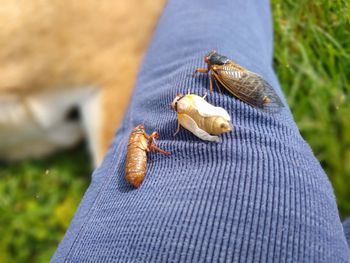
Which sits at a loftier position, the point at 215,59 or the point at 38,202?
the point at 215,59

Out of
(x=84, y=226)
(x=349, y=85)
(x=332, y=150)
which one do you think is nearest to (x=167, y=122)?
(x=84, y=226)

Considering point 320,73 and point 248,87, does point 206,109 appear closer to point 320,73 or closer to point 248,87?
point 248,87

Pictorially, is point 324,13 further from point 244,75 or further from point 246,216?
point 246,216

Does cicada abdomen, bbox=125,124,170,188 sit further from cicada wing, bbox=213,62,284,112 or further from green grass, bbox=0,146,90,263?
green grass, bbox=0,146,90,263

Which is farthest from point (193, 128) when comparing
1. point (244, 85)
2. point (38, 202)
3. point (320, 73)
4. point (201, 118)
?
point (38, 202)

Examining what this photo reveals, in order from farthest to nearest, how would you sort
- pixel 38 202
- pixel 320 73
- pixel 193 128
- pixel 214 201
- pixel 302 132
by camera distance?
pixel 38 202
pixel 302 132
pixel 320 73
pixel 193 128
pixel 214 201

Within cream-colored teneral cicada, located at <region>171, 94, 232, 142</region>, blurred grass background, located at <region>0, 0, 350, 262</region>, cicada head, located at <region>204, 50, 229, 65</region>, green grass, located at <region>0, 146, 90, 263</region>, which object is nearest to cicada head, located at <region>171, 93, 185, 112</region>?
cream-colored teneral cicada, located at <region>171, 94, 232, 142</region>
